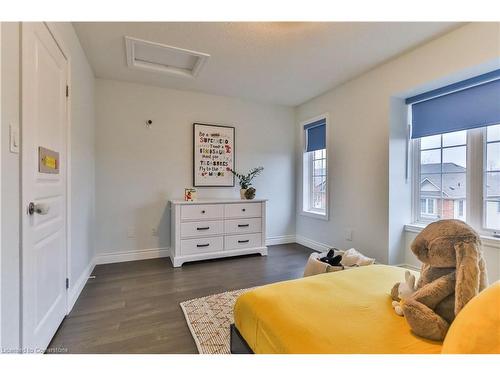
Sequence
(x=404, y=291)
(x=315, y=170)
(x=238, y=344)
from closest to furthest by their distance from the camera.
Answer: (x=404, y=291), (x=238, y=344), (x=315, y=170)

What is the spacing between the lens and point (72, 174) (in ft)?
6.65

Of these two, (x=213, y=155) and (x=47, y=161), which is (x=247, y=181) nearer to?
(x=213, y=155)

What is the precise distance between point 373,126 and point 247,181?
73.3 inches

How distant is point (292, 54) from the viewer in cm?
254

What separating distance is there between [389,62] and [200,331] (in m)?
3.17

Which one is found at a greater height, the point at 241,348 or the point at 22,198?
the point at 22,198

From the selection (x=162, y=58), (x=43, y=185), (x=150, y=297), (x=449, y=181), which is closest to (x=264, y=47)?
(x=162, y=58)

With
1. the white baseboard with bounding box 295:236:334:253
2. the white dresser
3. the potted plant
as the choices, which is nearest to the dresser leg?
the white dresser

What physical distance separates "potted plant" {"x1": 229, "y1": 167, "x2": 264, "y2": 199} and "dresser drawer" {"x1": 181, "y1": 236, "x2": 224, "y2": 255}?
0.73 m

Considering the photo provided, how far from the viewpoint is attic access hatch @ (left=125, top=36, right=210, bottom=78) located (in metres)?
2.38

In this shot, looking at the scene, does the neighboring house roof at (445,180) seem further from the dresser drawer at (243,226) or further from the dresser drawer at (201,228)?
the dresser drawer at (201,228)

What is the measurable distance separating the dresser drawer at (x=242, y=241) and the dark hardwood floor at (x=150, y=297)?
0.16 metres
